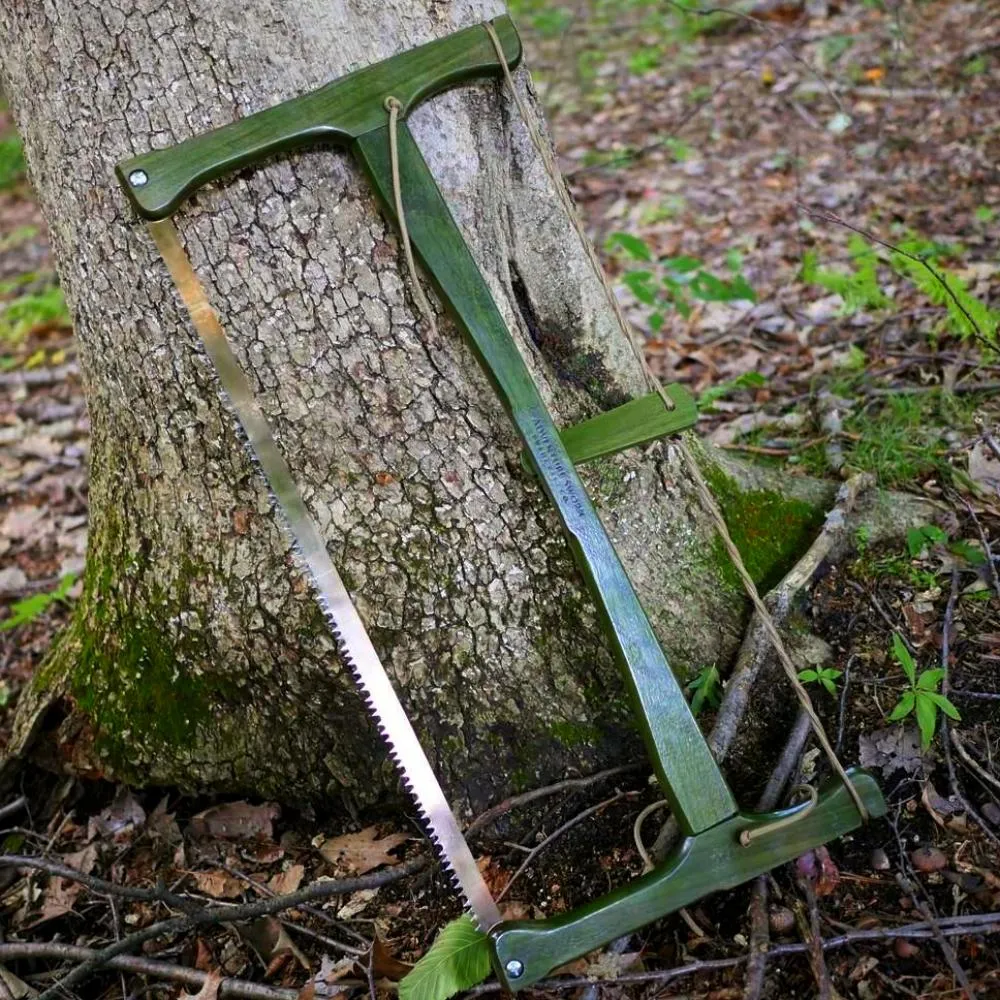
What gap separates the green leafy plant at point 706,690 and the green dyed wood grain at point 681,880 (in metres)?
0.43

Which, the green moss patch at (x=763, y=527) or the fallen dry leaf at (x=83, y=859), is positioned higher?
the green moss patch at (x=763, y=527)

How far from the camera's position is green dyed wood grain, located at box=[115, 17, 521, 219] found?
204 centimetres

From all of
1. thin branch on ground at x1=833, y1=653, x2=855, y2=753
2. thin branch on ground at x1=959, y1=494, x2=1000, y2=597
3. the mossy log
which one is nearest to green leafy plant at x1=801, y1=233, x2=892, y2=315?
thin branch on ground at x1=959, y1=494, x2=1000, y2=597

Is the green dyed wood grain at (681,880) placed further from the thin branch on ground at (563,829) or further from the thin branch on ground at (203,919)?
the thin branch on ground at (203,919)

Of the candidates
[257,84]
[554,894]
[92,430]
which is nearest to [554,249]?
[257,84]

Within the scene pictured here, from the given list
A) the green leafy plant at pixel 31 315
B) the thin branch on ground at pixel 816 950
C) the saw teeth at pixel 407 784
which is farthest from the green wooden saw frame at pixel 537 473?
the green leafy plant at pixel 31 315

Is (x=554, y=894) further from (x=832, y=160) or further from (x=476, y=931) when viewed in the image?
(x=832, y=160)

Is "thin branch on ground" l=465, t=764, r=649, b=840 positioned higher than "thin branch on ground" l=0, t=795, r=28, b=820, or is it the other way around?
"thin branch on ground" l=0, t=795, r=28, b=820

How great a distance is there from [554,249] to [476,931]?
1618 mm

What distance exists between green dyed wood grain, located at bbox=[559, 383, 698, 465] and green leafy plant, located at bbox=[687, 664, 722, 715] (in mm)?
636

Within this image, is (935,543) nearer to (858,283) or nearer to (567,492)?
(567,492)

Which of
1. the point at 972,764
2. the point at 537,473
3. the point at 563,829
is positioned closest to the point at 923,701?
the point at 972,764

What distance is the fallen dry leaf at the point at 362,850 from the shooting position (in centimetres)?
254

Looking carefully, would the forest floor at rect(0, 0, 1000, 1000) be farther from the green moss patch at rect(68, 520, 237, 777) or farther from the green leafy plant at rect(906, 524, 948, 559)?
the green moss patch at rect(68, 520, 237, 777)
